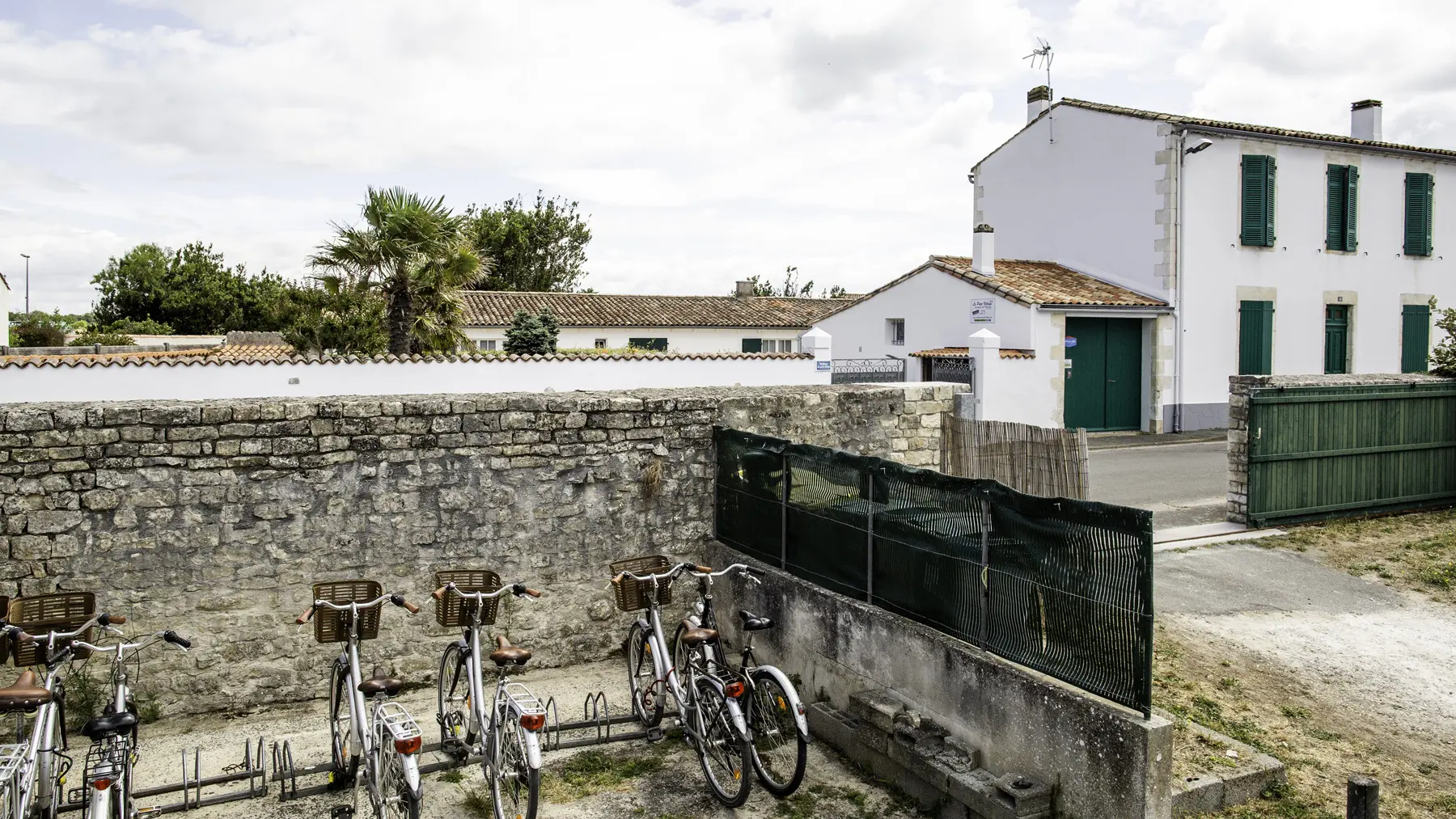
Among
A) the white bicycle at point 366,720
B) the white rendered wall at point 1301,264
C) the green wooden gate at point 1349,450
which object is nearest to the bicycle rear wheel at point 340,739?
the white bicycle at point 366,720

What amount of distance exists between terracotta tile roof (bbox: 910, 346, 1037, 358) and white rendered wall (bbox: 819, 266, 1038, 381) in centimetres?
12

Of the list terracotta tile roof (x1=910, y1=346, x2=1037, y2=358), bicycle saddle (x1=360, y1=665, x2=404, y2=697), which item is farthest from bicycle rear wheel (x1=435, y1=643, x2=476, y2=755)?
terracotta tile roof (x1=910, y1=346, x2=1037, y2=358)

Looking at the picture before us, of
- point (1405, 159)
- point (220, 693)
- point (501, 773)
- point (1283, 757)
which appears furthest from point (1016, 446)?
point (1405, 159)

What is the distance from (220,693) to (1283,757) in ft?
21.0

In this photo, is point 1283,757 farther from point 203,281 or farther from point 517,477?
point 203,281

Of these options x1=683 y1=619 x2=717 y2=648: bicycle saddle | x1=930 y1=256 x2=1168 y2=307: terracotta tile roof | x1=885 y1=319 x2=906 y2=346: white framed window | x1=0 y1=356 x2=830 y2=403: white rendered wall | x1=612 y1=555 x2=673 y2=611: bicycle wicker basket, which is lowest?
x1=683 y1=619 x2=717 y2=648: bicycle saddle

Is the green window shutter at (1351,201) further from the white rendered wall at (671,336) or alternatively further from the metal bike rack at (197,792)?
the metal bike rack at (197,792)

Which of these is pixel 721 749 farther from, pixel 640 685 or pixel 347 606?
pixel 347 606

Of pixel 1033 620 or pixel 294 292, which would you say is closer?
pixel 1033 620

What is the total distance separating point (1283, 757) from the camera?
560 cm

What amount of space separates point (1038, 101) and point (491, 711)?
2247 centimetres

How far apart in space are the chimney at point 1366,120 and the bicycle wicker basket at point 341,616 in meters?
25.8

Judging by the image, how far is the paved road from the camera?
12.4 m

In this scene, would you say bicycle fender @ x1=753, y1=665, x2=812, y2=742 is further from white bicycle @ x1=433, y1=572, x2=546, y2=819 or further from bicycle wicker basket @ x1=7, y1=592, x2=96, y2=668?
bicycle wicker basket @ x1=7, y1=592, x2=96, y2=668
